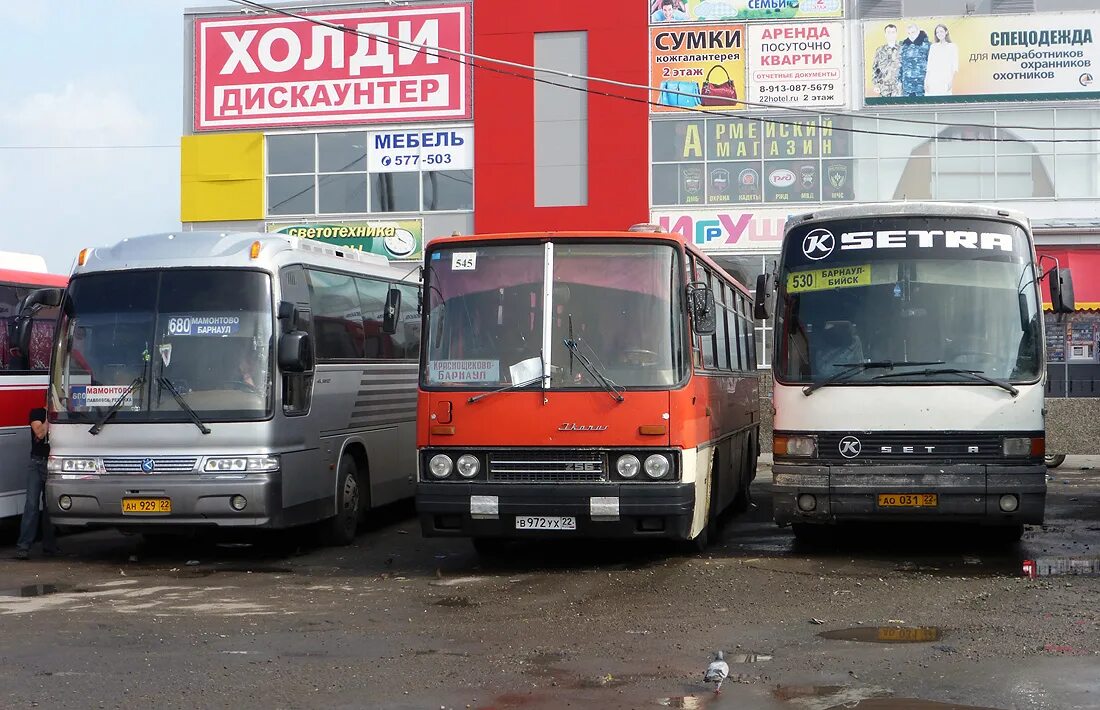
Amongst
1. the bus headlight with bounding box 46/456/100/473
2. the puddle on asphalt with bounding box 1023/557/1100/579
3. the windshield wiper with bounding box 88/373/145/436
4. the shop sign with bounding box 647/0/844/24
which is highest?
the shop sign with bounding box 647/0/844/24

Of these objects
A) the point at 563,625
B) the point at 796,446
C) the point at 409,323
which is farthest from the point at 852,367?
the point at 409,323

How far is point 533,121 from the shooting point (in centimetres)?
3441

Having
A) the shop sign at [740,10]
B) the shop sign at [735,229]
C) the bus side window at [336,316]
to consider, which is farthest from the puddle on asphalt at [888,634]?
the shop sign at [740,10]

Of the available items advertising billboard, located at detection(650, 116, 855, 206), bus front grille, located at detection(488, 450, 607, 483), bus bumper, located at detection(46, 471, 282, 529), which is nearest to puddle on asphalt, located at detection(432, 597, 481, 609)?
bus front grille, located at detection(488, 450, 607, 483)

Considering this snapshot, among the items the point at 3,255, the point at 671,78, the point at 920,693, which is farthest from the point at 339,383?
the point at 671,78

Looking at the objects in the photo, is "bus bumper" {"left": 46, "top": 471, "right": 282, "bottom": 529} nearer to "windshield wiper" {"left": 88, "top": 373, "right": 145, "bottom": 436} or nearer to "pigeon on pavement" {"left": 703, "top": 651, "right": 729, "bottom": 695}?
"windshield wiper" {"left": 88, "top": 373, "right": 145, "bottom": 436}

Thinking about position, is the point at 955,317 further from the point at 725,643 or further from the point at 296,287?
the point at 296,287

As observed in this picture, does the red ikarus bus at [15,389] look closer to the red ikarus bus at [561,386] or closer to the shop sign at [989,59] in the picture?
the red ikarus bus at [561,386]

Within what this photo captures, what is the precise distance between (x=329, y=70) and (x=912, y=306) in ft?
84.7

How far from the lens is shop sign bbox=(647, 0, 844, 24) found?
32781mm

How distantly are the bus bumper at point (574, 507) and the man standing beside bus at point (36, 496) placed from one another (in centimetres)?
462

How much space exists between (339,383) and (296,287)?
138 cm

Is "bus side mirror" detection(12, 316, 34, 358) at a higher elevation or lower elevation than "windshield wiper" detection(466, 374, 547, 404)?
higher

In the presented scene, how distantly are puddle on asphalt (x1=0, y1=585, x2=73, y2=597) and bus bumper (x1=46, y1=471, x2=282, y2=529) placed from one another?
1.00 meters
